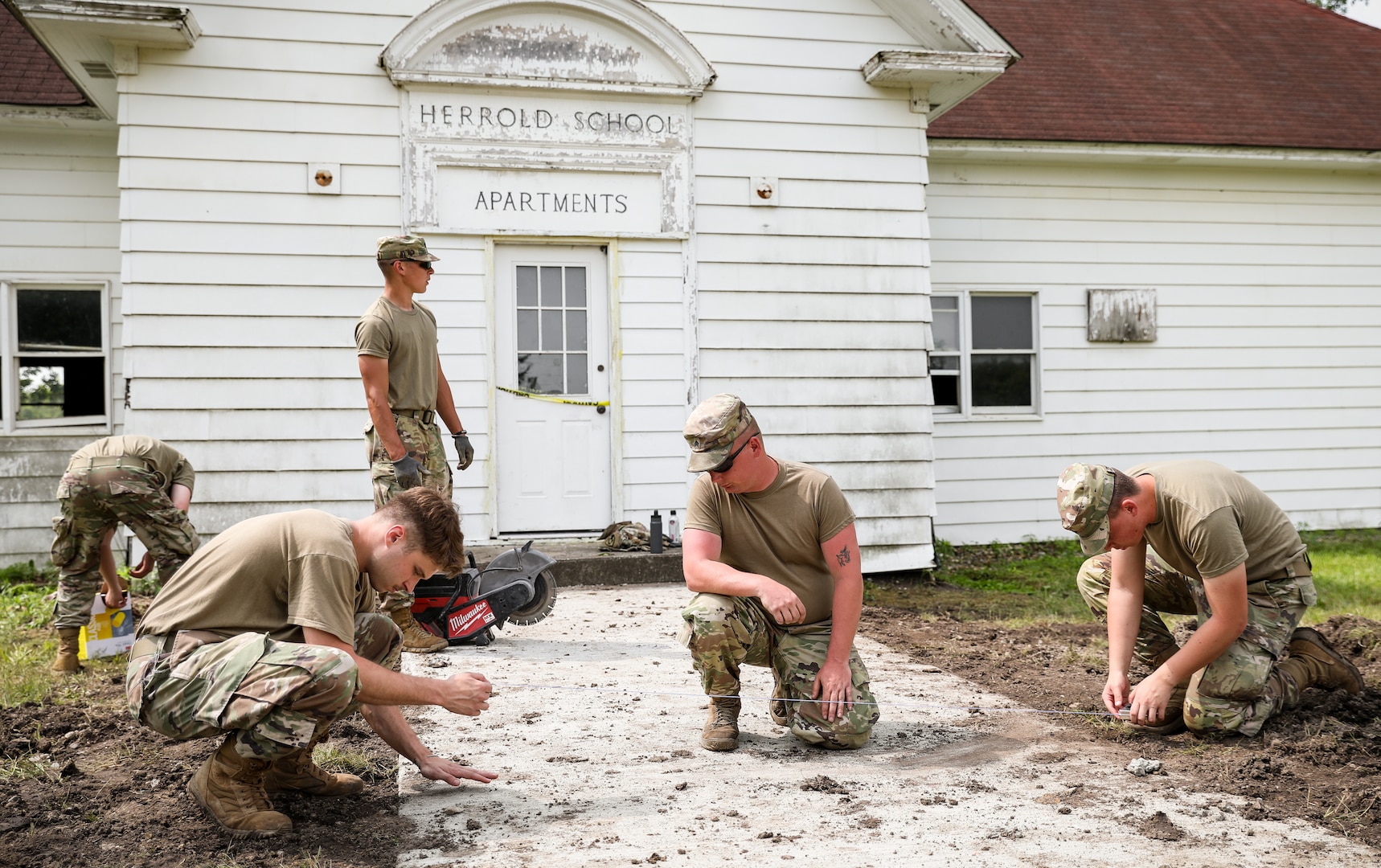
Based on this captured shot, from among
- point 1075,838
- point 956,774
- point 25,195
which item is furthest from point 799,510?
point 25,195

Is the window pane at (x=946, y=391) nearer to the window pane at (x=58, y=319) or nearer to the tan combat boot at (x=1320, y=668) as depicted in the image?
the tan combat boot at (x=1320, y=668)

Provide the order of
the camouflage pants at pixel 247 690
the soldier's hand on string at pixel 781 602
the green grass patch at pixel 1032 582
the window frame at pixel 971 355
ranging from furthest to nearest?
the window frame at pixel 971 355 < the green grass patch at pixel 1032 582 < the soldier's hand on string at pixel 781 602 < the camouflage pants at pixel 247 690

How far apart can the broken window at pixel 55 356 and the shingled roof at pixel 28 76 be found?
145 cm

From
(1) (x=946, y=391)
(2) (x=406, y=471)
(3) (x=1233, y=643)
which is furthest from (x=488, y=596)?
(1) (x=946, y=391)

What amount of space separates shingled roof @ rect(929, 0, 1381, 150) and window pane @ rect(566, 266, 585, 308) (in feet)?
12.6

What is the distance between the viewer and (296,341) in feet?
24.9

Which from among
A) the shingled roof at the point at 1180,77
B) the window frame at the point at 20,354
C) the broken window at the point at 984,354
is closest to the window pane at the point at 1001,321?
the broken window at the point at 984,354

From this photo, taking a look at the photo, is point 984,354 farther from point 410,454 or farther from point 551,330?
point 410,454

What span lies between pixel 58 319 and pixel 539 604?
631 centimetres

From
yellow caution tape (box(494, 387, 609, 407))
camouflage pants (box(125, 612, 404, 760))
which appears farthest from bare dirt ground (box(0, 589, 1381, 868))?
yellow caution tape (box(494, 387, 609, 407))

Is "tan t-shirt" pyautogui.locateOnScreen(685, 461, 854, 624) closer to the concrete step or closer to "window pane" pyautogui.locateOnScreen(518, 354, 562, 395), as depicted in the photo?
the concrete step

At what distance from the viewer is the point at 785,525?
3.90 meters

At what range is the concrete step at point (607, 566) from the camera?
7.36 metres

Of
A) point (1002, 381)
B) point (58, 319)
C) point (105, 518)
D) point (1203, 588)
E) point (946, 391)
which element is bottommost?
point (1203, 588)
